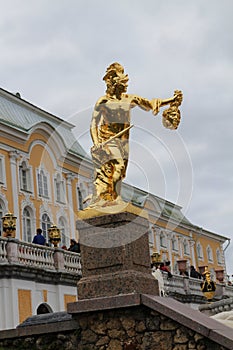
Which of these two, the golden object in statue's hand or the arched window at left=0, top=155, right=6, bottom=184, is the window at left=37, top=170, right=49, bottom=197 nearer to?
the arched window at left=0, top=155, right=6, bottom=184

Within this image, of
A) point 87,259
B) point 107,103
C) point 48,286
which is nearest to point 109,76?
point 107,103

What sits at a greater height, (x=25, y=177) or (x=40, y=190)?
(x=25, y=177)

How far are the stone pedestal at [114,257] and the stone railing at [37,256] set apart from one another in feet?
43.9

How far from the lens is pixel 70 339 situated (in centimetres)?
1094

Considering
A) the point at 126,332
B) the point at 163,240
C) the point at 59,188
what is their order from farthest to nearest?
the point at 163,240
the point at 59,188
the point at 126,332

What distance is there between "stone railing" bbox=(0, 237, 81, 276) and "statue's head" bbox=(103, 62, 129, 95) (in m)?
13.2

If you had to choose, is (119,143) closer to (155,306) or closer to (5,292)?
(155,306)

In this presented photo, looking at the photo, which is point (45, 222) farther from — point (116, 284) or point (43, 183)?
point (116, 284)

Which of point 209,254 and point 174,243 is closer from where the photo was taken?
point 174,243

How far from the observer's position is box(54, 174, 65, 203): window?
128 ft

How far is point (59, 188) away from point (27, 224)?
3.51 meters

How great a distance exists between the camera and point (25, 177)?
3744cm

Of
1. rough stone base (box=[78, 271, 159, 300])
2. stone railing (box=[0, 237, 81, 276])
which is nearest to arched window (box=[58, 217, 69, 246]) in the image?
stone railing (box=[0, 237, 81, 276])

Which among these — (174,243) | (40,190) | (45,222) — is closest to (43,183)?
(40,190)
